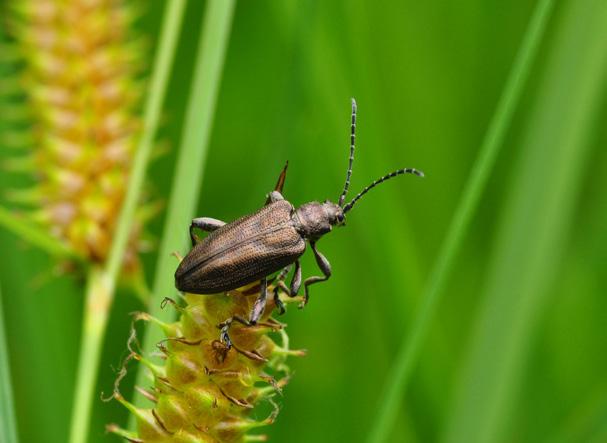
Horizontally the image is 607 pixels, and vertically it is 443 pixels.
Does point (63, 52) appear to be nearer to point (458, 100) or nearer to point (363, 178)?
point (363, 178)

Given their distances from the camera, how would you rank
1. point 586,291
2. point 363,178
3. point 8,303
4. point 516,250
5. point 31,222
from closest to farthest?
point 31,222 < point 516,250 < point 363,178 < point 8,303 < point 586,291

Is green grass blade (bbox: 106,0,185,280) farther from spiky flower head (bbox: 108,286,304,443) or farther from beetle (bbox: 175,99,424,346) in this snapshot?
spiky flower head (bbox: 108,286,304,443)

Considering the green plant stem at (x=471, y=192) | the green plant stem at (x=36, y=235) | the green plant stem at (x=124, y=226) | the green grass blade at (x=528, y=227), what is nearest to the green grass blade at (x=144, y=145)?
the green plant stem at (x=124, y=226)

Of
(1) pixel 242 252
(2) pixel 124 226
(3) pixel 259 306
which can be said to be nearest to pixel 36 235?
(2) pixel 124 226

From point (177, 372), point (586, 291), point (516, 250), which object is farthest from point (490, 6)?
point (177, 372)

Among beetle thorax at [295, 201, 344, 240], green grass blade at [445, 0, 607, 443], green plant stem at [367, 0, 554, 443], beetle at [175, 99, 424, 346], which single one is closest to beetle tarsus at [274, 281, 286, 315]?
beetle at [175, 99, 424, 346]

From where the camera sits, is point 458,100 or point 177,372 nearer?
point 177,372

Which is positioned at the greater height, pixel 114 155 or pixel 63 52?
pixel 63 52
